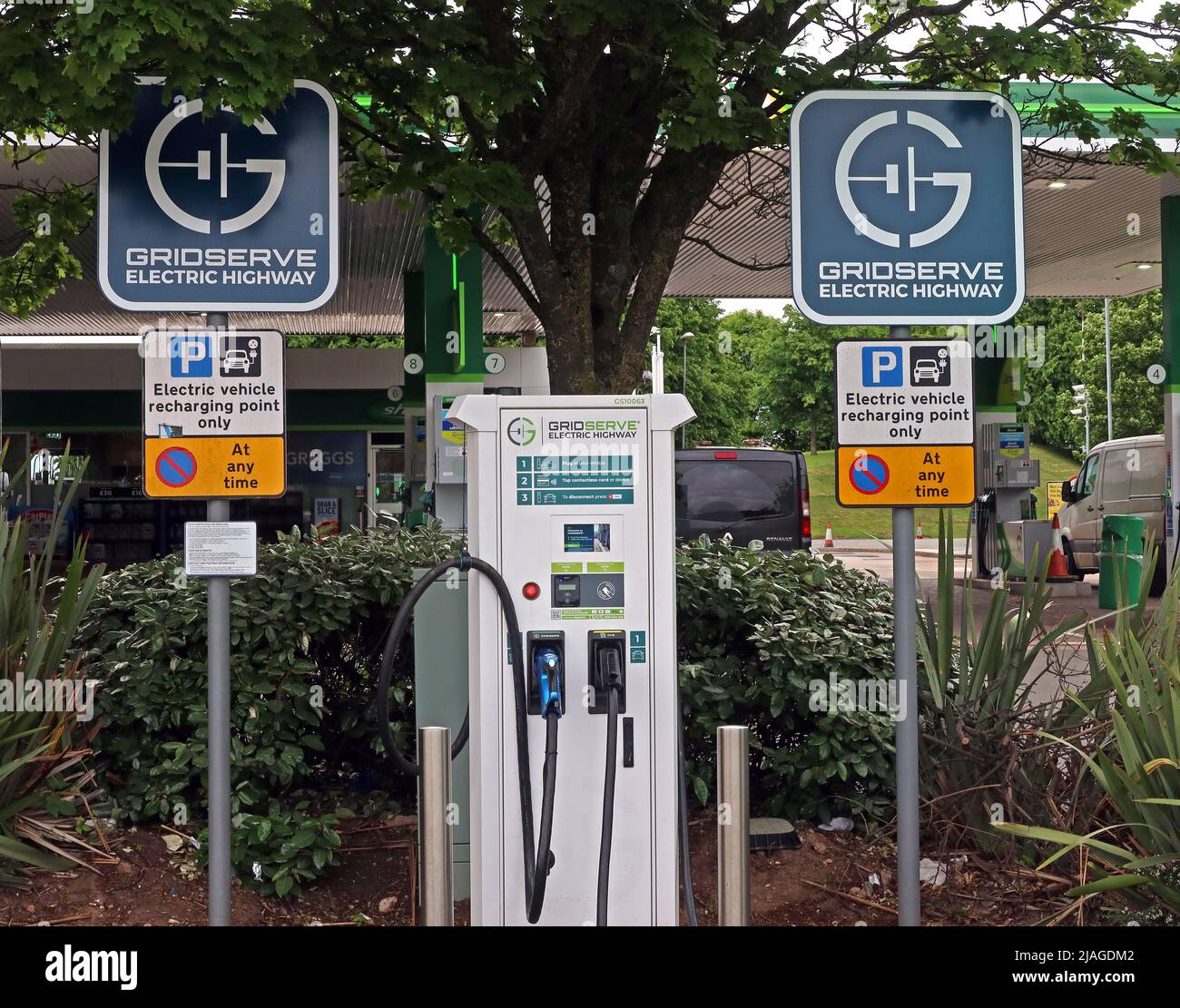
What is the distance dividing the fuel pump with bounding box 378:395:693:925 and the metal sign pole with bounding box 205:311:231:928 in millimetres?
779

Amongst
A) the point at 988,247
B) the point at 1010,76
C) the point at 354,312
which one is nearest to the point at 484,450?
the point at 988,247

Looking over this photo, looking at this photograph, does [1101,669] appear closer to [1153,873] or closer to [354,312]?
[1153,873]

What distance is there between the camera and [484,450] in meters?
4.04

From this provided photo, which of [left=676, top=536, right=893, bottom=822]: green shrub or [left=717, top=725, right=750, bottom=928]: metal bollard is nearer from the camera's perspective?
[left=717, top=725, right=750, bottom=928]: metal bollard

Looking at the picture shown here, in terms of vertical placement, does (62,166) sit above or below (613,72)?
above

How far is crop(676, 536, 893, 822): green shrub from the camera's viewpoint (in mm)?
5172

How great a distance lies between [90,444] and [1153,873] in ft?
76.8

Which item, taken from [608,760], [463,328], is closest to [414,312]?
[463,328]

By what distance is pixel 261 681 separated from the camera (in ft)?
16.8

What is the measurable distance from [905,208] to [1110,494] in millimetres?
17656

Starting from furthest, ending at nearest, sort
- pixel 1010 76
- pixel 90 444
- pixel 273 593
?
pixel 90 444 < pixel 1010 76 < pixel 273 593

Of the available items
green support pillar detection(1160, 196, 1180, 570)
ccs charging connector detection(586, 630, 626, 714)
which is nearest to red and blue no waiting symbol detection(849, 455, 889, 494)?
ccs charging connector detection(586, 630, 626, 714)

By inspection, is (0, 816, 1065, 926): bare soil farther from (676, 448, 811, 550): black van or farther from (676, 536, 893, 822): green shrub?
(676, 448, 811, 550): black van

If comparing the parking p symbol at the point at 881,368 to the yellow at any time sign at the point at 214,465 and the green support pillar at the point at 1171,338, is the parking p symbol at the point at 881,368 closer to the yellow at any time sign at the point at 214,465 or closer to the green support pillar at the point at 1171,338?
the yellow at any time sign at the point at 214,465
